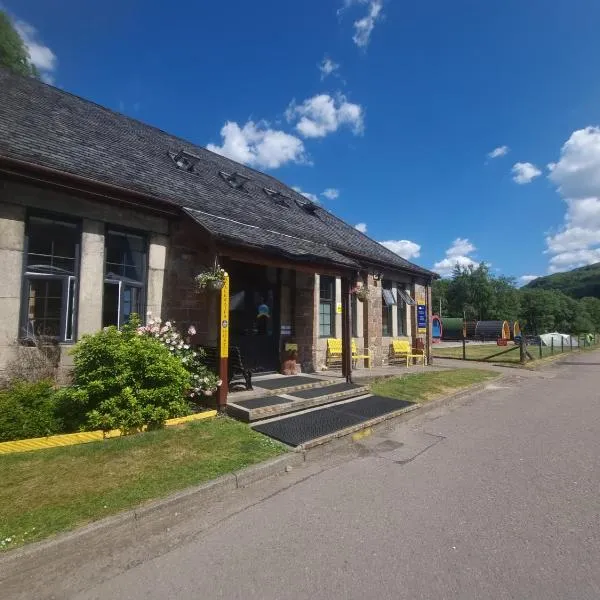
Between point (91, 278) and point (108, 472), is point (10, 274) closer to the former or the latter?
point (91, 278)

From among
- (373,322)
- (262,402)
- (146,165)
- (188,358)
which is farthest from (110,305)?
(373,322)

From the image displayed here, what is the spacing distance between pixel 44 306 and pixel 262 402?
13.7 ft

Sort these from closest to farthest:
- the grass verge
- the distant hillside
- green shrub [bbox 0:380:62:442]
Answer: green shrub [bbox 0:380:62:442], the grass verge, the distant hillside

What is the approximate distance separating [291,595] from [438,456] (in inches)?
134

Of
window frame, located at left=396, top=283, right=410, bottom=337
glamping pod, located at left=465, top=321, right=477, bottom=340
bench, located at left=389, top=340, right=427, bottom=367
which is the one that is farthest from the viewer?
glamping pod, located at left=465, top=321, right=477, bottom=340

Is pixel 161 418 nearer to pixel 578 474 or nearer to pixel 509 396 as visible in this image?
pixel 578 474

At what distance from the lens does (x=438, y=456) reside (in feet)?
17.4

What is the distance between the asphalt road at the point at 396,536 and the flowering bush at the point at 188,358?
2.67 m

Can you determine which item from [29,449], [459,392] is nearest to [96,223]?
[29,449]

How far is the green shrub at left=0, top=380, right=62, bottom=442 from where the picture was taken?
491 centimetres

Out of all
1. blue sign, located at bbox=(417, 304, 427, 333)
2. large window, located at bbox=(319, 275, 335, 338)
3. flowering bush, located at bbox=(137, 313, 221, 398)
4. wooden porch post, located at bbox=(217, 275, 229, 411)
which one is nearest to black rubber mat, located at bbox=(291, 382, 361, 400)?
wooden porch post, located at bbox=(217, 275, 229, 411)

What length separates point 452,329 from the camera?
A: 4534 centimetres

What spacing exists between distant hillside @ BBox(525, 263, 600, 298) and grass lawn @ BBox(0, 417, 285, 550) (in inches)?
4630

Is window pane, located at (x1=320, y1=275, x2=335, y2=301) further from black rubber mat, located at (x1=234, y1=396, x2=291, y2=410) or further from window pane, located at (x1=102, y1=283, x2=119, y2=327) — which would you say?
window pane, located at (x1=102, y1=283, x2=119, y2=327)
